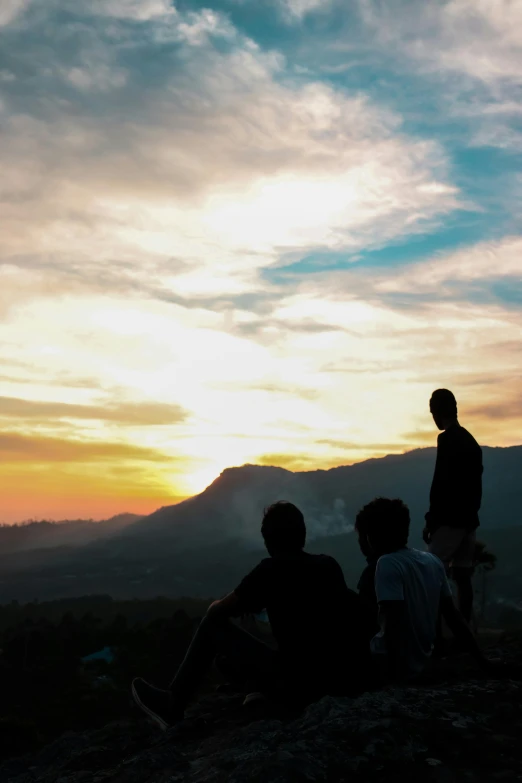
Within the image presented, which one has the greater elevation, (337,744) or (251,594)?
(251,594)

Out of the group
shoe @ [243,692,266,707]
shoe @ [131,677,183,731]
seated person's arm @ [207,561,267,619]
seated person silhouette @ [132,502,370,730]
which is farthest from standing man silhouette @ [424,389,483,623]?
shoe @ [131,677,183,731]

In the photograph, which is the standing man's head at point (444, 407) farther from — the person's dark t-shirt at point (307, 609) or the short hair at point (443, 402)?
the person's dark t-shirt at point (307, 609)

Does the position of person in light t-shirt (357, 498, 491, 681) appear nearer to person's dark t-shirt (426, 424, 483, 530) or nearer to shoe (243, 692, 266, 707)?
shoe (243, 692, 266, 707)

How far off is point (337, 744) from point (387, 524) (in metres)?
1.81

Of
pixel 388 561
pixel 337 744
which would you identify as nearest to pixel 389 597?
pixel 388 561

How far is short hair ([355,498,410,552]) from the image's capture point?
19.4 feet

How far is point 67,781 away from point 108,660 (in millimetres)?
89429

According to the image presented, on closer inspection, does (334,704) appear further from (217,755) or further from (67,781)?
(67,781)

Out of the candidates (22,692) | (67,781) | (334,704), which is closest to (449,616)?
(334,704)

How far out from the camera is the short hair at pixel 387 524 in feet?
19.4

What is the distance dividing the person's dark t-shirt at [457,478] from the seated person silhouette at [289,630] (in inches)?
108

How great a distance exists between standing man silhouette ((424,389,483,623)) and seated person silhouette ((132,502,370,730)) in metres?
2.71

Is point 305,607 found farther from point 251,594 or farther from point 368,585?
point 368,585

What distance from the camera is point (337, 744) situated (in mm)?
4875
